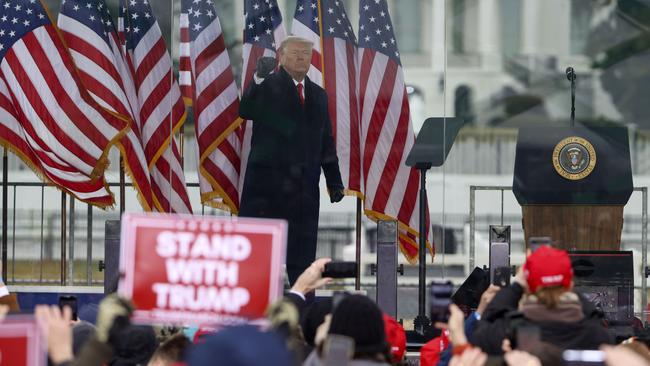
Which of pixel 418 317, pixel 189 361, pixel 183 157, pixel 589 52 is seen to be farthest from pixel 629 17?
pixel 189 361

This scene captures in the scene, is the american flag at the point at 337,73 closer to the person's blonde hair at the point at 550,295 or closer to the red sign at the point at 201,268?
the person's blonde hair at the point at 550,295

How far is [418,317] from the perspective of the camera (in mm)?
10016

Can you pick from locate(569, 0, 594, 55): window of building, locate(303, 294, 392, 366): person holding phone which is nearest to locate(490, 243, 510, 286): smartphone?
locate(569, 0, 594, 55): window of building

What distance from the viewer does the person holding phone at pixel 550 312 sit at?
18.2ft

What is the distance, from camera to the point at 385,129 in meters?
10.6

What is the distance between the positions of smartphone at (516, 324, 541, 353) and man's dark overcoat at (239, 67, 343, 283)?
5.58 meters

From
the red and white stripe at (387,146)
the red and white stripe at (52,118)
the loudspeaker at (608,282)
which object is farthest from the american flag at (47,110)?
the loudspeaker at (608,282)

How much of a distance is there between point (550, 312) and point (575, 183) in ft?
16.5

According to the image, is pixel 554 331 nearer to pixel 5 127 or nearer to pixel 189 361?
pixel 189 361

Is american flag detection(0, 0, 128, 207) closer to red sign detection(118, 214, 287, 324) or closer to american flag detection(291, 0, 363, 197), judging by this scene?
american flag detection(291, 0, 363, 197)

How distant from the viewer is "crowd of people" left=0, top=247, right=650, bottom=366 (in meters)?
4.47

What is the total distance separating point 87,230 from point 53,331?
20.9 ft

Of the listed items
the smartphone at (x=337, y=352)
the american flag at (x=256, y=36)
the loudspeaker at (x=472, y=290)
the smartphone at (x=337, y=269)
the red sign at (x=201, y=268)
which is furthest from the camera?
the american flag at (x=256, y=36)

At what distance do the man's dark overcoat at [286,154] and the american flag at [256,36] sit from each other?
6 centimetres
